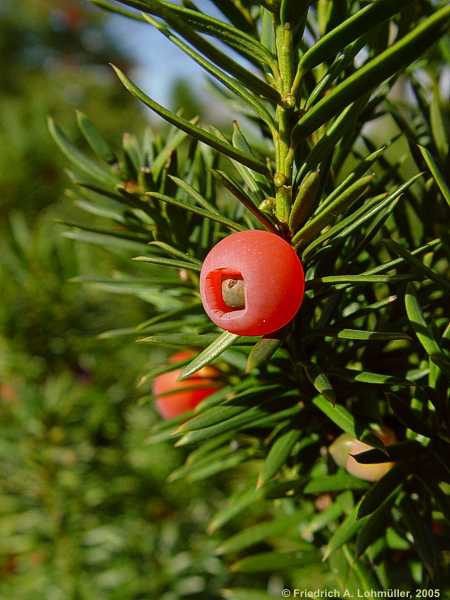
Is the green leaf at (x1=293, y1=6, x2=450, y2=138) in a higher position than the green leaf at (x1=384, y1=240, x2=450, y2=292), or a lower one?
higher

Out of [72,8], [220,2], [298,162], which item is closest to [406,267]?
[298,162]

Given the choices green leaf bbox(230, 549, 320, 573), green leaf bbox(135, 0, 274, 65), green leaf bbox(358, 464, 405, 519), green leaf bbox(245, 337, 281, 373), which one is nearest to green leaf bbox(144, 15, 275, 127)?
green leaf bbox(135, 0, 274, 65)

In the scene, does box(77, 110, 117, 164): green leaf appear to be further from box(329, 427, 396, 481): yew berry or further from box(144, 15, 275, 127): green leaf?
box(329, 427, 396, 481): yew berry

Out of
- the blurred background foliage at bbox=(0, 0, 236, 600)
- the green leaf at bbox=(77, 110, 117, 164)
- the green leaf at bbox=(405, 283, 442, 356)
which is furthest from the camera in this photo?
the blurred background foliage at bbox=(0, 0, 236, 600)

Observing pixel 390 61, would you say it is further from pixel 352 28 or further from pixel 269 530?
pixel 269 530

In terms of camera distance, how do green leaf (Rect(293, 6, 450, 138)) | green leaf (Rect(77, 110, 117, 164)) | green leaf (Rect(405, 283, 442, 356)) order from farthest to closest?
green leaf (Rect(77, 110, 117, 164)), green leaf (Rect(405, 283, 442, 356)), green leaf (Rect(293, 6, 450, 138))

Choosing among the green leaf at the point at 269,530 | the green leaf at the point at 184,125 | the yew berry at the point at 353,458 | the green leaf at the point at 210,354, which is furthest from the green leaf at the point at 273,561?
the green leaf at the point at 184,125
